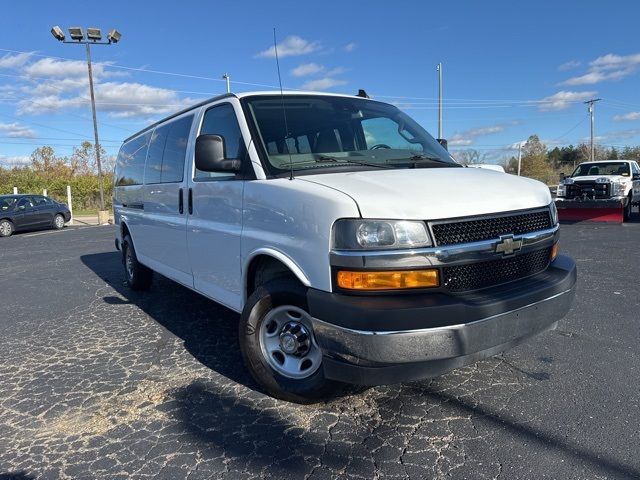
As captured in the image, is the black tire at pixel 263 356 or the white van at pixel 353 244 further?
the black tire at pixel 263 356

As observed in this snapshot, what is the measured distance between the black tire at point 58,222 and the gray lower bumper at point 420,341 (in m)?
20.0

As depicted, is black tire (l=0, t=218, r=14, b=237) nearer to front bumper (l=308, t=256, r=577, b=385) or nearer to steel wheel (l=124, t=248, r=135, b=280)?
steel wheel (l=124, t=248, r=135, b=280)

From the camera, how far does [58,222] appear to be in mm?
19891

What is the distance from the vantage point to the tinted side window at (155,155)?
531cm

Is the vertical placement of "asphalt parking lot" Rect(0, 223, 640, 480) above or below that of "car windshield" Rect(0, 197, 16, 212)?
below

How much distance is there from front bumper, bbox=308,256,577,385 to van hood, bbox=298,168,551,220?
468mm

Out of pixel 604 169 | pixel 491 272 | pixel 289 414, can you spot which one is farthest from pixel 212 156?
pixel 604 169

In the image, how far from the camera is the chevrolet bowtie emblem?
9.50 feet

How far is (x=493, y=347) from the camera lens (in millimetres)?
2801

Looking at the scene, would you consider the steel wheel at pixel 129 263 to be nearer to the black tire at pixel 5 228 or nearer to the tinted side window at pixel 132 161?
the tinted side window at pixel 132 161

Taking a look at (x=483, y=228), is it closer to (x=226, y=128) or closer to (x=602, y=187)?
(x=226, y=128)

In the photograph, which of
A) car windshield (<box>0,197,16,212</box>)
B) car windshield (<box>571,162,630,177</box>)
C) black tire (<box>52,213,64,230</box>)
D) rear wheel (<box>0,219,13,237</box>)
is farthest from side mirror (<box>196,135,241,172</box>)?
black tire (<box>52,213,64,230</box>)

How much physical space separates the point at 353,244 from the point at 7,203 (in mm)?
19301

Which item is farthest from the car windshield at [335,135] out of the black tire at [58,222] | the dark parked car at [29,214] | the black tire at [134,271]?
the black tire at [58,222]
